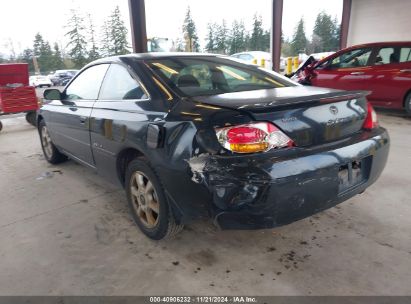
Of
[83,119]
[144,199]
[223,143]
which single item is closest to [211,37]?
[83,119]

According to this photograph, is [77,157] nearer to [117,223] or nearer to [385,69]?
[117,223]

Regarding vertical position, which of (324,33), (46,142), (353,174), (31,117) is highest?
(324,33)

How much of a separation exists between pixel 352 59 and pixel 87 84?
229 inches

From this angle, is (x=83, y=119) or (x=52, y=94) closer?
(x=83, y=119)

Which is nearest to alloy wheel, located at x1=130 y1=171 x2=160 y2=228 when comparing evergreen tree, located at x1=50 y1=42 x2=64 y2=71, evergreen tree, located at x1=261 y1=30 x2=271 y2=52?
evergreen tree, located at x1=261 y1=30 x2=271 y2=52

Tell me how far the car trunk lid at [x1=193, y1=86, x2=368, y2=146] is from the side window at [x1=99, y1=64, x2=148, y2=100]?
1.86 feet

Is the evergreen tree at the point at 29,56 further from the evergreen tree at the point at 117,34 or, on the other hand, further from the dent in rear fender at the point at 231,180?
the dent in rear fender at the point at 231,180

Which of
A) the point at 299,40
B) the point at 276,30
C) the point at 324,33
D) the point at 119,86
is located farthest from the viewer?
the point at 299,40

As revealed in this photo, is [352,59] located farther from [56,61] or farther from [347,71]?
[56,61]

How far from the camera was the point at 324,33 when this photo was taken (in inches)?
706

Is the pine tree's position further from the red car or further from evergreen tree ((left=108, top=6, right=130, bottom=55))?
the red car

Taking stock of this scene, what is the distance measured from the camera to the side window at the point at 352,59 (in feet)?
22.2

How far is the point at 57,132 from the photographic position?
3822 millimetres

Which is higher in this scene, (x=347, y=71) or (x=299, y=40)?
(x=299, y=40)
